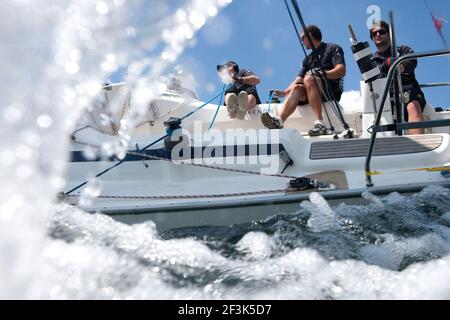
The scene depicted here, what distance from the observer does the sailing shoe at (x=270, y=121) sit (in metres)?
4.19

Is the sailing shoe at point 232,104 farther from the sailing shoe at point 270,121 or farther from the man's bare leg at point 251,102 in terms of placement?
the sailing shoe at point 270,121

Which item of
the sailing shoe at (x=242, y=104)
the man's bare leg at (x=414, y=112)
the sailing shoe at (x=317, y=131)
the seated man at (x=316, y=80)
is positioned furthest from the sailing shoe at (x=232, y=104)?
the man's bare leg at (x=414, y=112)

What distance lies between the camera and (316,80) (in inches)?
187

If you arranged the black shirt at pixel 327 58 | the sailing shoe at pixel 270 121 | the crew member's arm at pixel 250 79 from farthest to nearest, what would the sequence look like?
the crew member's arm at pixel 250 79, the black shirt at pixel 327 58, the sailing shoe at pixel 270 121

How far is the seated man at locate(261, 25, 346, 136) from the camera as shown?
4719 millimetres

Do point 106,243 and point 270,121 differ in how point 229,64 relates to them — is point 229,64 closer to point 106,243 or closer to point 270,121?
point 270,121

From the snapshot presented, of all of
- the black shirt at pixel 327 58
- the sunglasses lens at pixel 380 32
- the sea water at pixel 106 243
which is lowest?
the sea water at pixel 106 243

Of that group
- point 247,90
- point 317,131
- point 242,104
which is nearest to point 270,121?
point 317,131

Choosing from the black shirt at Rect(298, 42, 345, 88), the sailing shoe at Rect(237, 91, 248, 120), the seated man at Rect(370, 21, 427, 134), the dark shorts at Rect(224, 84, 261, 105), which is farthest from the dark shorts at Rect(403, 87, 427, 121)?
the dark shorts at Rect(224, 84, 261, 105)

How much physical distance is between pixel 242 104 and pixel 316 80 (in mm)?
803

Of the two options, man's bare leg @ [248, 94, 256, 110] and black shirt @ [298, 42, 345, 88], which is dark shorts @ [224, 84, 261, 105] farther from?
black shirt @ [298, 42, 345, 88]

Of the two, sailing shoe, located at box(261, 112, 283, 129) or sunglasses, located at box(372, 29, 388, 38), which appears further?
sunglasses, located at box(372, 29, 388, 38)

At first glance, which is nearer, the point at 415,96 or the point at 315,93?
the point at 415,96

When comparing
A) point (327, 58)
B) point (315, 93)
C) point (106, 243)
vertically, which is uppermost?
point (327, 58)
